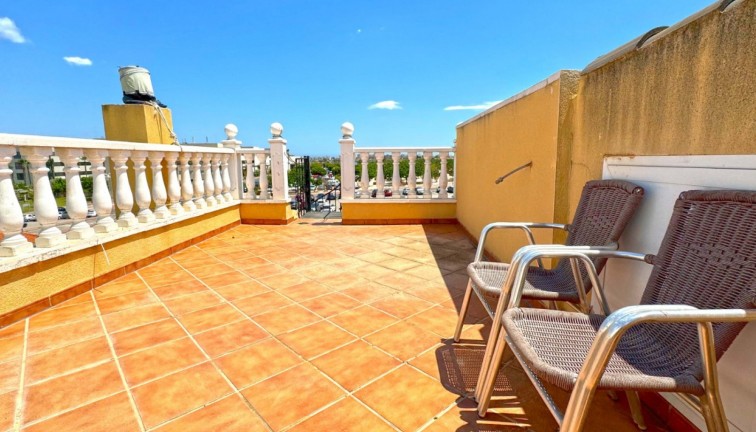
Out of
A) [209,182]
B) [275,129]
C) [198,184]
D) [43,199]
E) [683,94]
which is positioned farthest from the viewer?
[275,129]

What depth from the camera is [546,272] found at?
1.94 metres

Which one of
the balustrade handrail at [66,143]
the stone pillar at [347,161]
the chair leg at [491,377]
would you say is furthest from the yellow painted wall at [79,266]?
the chair leg at [491,377]

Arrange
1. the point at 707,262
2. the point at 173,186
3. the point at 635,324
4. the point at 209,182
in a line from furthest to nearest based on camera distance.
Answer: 1. the point at 209,182
2. the point at 173,186
3. the point at 707,262
4. the point at 635,324

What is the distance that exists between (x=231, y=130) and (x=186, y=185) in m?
1.65

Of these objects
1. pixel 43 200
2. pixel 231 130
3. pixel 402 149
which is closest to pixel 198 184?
pixel 231 130

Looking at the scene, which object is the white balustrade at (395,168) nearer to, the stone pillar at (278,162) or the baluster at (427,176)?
the baluster at (427,176)

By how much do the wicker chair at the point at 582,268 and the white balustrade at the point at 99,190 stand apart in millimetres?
2919

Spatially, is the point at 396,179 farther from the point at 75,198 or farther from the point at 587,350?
the point at 587,350

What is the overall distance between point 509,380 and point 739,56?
1485 millimetres

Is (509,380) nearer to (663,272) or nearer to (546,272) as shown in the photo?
(546,272)

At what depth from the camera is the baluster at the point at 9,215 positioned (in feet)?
6.95

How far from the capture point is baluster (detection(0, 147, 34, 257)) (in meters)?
2.12

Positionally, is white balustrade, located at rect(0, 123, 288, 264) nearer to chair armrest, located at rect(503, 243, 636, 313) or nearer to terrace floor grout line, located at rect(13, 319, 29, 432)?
terrace floor grout line, located at rect(13, 319, 29, 432)

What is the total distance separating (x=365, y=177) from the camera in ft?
18.6
